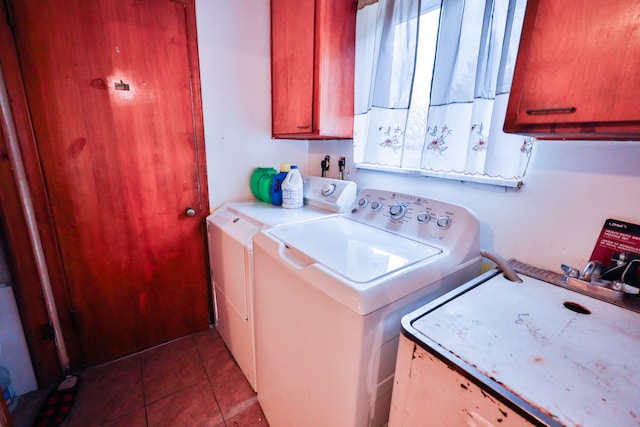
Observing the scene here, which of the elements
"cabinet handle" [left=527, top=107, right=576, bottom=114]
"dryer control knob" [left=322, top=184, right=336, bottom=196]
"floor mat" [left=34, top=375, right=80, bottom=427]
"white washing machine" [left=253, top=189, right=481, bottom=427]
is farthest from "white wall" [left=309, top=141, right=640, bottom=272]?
"floor mat" [left=34, top=375, right=80, bottom=427]

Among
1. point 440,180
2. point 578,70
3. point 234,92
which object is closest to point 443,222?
point 440,180

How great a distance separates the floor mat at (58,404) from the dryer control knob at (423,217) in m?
2.12

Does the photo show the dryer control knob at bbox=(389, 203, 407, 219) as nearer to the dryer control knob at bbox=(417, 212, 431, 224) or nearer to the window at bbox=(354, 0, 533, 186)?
the dryer control knob at bbox=(417, 212, 431, 224)

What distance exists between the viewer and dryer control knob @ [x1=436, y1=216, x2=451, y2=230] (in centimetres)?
112

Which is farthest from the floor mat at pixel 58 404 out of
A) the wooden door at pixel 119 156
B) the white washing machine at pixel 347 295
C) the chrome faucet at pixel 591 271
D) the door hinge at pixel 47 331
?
the chrome faucet at pixel 591 271

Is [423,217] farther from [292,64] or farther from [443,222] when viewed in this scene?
[292,64]

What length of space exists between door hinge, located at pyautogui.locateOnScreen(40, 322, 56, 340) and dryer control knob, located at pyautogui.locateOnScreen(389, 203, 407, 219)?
2.09 metres

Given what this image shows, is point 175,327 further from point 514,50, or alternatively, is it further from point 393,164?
point 514,50

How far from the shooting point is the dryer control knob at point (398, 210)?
1.28 metres

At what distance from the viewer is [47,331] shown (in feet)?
5.18

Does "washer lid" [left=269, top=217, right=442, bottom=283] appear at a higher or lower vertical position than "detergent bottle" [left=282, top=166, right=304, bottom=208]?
lower

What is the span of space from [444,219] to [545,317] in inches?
18.7

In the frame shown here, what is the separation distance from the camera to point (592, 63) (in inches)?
27.2

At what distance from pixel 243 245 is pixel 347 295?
78 cm
